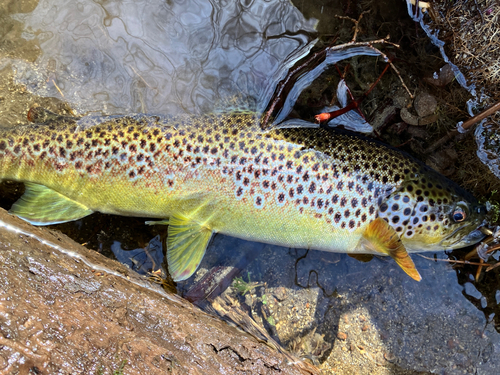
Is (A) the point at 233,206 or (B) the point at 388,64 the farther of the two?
(B) the point at 388,64

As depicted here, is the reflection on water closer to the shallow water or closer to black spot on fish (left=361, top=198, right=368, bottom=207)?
the shallow water

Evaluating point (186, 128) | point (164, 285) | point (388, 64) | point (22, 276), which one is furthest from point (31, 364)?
point (388, 64)

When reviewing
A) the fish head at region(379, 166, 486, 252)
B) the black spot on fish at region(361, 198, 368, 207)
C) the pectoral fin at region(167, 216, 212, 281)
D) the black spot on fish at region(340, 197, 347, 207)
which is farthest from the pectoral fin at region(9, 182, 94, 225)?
the fish head at region(379, 166, 486, 252)

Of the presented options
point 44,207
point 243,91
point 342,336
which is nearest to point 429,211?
point 342,336

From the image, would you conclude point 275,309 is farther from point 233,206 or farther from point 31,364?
point 31,364

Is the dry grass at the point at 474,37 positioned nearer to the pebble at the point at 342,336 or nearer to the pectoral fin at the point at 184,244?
the pebble at the point at 342,336

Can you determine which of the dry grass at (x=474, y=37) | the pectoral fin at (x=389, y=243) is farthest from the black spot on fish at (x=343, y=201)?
the dry grass at (x=474, y=37)
